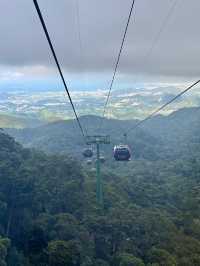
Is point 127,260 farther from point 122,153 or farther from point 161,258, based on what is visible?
point 122,153

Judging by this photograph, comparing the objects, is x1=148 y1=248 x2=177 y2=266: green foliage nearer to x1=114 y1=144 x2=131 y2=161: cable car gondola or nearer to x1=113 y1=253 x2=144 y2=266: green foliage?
x1=113 y1=253 x2=144 y2=266: green foliage

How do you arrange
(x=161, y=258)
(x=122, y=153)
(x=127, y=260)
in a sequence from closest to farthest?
(x=122, y=153), (x=127, y=260), (x=161, y=258)

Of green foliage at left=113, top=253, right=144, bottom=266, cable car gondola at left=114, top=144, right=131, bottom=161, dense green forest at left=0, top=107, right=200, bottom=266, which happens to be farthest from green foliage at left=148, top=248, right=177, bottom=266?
cable car gondola at left=114, top=144, right=131, bottom=161

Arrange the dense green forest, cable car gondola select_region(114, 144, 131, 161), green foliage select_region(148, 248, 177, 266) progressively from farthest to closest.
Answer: the dense green forest
green foliage select_region(148, 248, 177, 266)
cable car gondola select_region(114, 144, 131, 161)

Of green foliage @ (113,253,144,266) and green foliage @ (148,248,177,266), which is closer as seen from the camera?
green foliage @ (113,253,144,266)

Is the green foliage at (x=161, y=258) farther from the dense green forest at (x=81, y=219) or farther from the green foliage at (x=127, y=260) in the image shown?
the green foliage at (x=127, y=260)

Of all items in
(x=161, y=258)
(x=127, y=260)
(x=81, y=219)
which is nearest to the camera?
(x=127, y=260)

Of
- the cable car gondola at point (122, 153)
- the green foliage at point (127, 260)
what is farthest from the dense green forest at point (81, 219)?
the cable car gondola at point (122, 153)

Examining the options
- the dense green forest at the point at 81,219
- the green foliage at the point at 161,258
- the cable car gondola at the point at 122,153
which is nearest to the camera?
the cable car gondola at the point at 122,153

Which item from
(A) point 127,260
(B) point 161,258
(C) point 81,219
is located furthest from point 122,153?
(C) point 81,219

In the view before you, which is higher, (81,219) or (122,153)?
(122,153)
